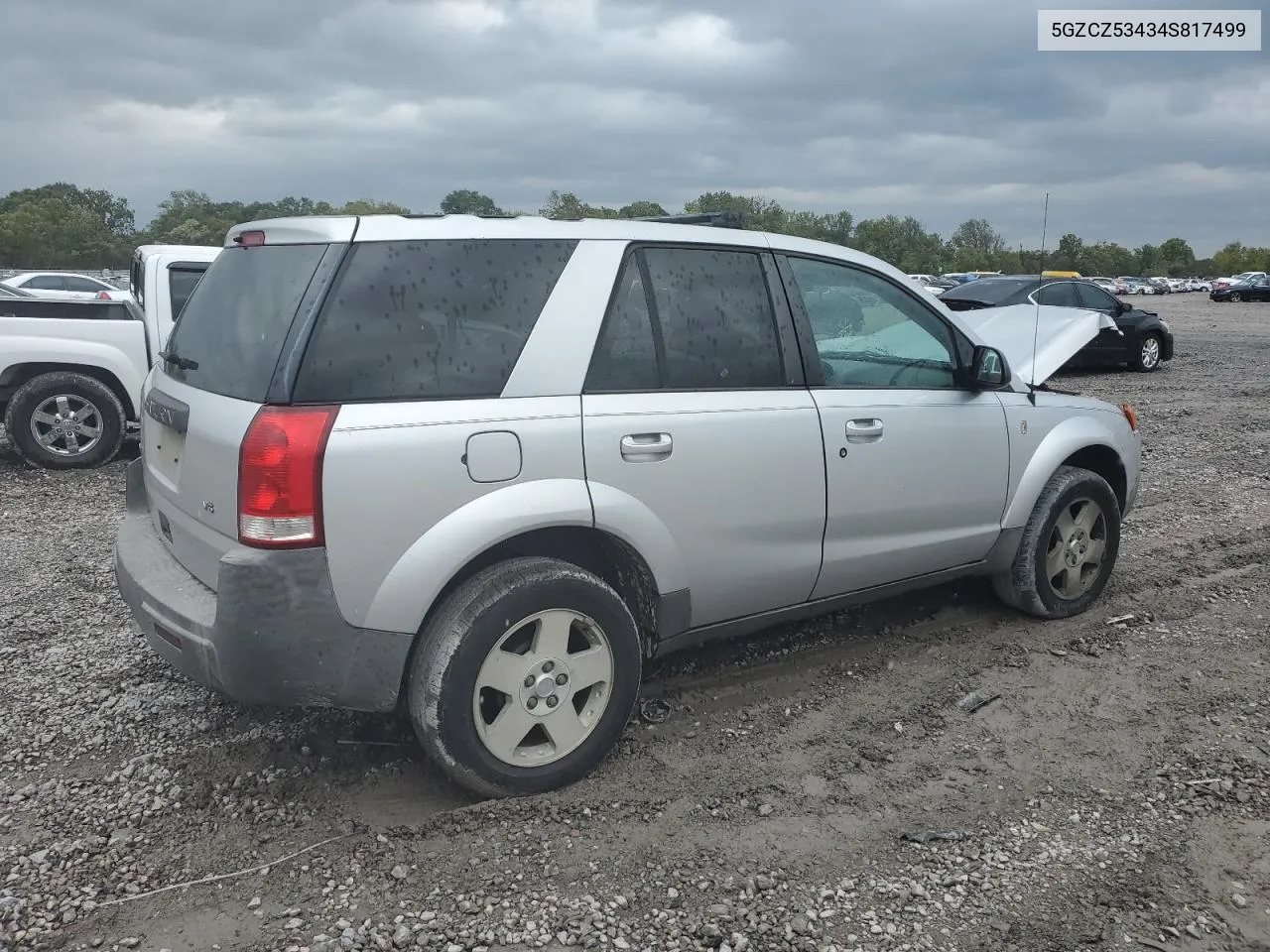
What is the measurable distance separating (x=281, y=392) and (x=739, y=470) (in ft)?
5.01

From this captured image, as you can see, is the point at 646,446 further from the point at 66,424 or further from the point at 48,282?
the point at 48,282

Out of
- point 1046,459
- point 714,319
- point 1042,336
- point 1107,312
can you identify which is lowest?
point 1046,459

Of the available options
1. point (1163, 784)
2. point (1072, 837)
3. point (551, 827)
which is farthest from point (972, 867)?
point (551, 827)

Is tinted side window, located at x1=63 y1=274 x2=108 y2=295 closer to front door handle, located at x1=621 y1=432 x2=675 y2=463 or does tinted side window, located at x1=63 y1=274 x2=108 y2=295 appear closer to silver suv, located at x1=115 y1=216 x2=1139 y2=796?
silver suv, located at x1=115 y1=216 x2=1139 y2=796

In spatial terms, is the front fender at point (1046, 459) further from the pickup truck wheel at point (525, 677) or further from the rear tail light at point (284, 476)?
the rear tail light at point (284, 476)

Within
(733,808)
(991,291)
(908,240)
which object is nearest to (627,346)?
(733,808)

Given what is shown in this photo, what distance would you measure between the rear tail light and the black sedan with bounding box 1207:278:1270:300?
55.2 m

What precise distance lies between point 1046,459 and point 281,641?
11.2 feet

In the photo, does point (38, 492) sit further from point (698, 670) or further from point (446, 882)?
point (446, 882)

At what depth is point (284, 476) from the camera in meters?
2.79

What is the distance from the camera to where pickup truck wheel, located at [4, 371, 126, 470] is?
8.30m

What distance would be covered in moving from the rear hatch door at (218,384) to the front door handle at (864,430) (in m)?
1.94

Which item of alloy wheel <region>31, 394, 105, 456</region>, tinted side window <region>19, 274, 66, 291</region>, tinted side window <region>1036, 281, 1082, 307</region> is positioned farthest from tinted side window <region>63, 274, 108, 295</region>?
tinted side window <region>1036, 281, 1082, 307</region>

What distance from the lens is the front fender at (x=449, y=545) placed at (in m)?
2.93
